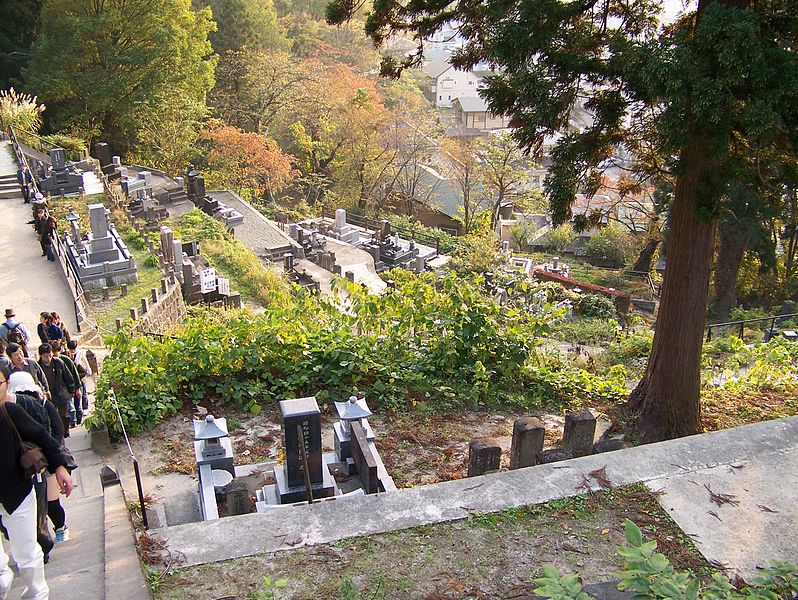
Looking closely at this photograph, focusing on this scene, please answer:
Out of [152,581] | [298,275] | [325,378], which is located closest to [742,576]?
[152,581]

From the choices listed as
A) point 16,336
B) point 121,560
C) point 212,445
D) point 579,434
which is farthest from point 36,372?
point 579,434

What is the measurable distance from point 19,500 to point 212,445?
2635 millimetres

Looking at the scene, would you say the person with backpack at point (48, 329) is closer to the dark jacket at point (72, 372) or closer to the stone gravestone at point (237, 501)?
the dark jacket at point (72, 372)

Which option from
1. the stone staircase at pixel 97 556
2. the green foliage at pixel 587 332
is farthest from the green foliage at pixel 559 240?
the stone staircase at pixel 97 556

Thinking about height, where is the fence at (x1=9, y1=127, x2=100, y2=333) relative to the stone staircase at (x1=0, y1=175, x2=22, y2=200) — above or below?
below

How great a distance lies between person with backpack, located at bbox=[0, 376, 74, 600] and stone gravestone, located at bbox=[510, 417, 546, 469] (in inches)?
158

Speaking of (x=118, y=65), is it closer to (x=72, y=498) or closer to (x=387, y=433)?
(x=387, y=433)

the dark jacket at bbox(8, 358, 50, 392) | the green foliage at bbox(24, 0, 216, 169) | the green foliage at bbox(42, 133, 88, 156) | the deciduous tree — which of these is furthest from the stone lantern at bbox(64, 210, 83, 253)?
the deciduous tree

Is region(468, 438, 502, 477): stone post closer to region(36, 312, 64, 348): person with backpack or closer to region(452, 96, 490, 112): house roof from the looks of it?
region(36, 312, 64, 348): person with backpack

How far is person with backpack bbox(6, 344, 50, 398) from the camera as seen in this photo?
654 centimetres

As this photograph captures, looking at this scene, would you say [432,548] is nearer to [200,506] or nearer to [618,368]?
[200,506]

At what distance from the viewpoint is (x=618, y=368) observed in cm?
1050

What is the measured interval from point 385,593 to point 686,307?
520 centimetres

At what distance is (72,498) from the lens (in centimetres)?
603
